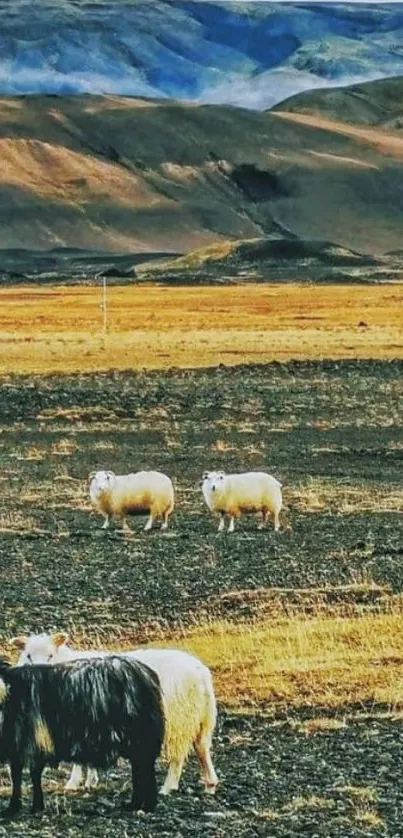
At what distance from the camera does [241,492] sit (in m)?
21.6

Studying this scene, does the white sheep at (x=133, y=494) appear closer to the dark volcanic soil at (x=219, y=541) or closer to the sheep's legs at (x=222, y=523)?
the dark volcanic soil at (x=219, y=541)

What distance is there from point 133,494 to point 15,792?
1190cm

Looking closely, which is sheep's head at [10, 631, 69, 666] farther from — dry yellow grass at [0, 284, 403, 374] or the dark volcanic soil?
dry yellow grass at [0, 284, 403, 374]

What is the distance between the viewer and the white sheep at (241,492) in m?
21.4

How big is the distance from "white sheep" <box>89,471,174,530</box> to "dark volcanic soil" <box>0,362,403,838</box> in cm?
32

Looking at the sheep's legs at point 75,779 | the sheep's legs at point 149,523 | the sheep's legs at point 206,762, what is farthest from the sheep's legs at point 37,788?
the sheep's legs at point 149,523

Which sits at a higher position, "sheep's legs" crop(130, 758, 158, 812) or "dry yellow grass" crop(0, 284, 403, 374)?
"dry yellow grass" crop(0, 284, 403, 374)

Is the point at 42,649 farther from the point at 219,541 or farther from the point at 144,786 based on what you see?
the point at 219,541

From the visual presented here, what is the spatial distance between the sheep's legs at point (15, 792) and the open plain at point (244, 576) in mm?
74

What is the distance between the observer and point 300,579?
18.8 meters

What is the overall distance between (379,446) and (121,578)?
14072 mm

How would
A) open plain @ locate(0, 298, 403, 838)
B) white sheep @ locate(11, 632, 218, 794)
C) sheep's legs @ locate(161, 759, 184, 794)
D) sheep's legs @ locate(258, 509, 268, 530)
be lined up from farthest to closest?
sheep's legs @ locate(258, 509, 268, 530) < open plain @ locate(0, 298, 403, 838) < sheep's legs @ locate(161, 759, 184, 794) < white sheep @ locate(11, 632, 218, 794)

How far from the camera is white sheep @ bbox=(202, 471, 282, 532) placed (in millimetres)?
21422

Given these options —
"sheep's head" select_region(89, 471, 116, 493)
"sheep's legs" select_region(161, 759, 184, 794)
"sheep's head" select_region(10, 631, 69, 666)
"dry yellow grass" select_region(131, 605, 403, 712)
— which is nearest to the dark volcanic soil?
"sheep's legs" select_region(161, 759, 184, 794)
